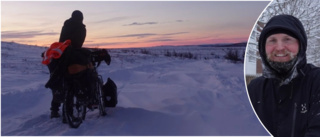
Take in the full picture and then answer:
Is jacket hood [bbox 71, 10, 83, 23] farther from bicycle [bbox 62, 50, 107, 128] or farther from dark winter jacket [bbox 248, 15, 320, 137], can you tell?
dark winter jacket [bbox 248, 15, 320, 137]

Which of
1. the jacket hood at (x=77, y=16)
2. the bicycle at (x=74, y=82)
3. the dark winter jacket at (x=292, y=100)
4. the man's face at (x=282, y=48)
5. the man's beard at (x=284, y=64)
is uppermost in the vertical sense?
the jacket hood at (x=77, y=16)

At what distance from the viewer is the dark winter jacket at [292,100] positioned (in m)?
1.51

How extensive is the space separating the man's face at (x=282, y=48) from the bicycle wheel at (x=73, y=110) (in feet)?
12.8

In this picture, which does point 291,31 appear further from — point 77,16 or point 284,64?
point 77,16

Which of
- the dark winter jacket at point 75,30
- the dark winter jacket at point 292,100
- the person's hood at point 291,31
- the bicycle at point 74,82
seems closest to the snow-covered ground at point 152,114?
the bicycle at point 74,82

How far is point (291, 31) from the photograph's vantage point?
144 centimetres

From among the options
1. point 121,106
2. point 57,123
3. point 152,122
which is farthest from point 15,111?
point 152,122

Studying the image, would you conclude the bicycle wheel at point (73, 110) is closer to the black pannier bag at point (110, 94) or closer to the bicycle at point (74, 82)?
the bicycle at point (74, 82)

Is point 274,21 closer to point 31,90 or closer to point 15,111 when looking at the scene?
point 15,111

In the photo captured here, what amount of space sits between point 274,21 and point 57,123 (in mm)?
4365

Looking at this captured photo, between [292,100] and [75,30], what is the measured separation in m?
4.36

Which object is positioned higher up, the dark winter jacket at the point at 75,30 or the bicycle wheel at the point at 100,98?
the dark winter jacket at the point at 75,30

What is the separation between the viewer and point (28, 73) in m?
11.5

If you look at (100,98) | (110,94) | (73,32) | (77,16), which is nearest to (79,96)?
(100,98)
